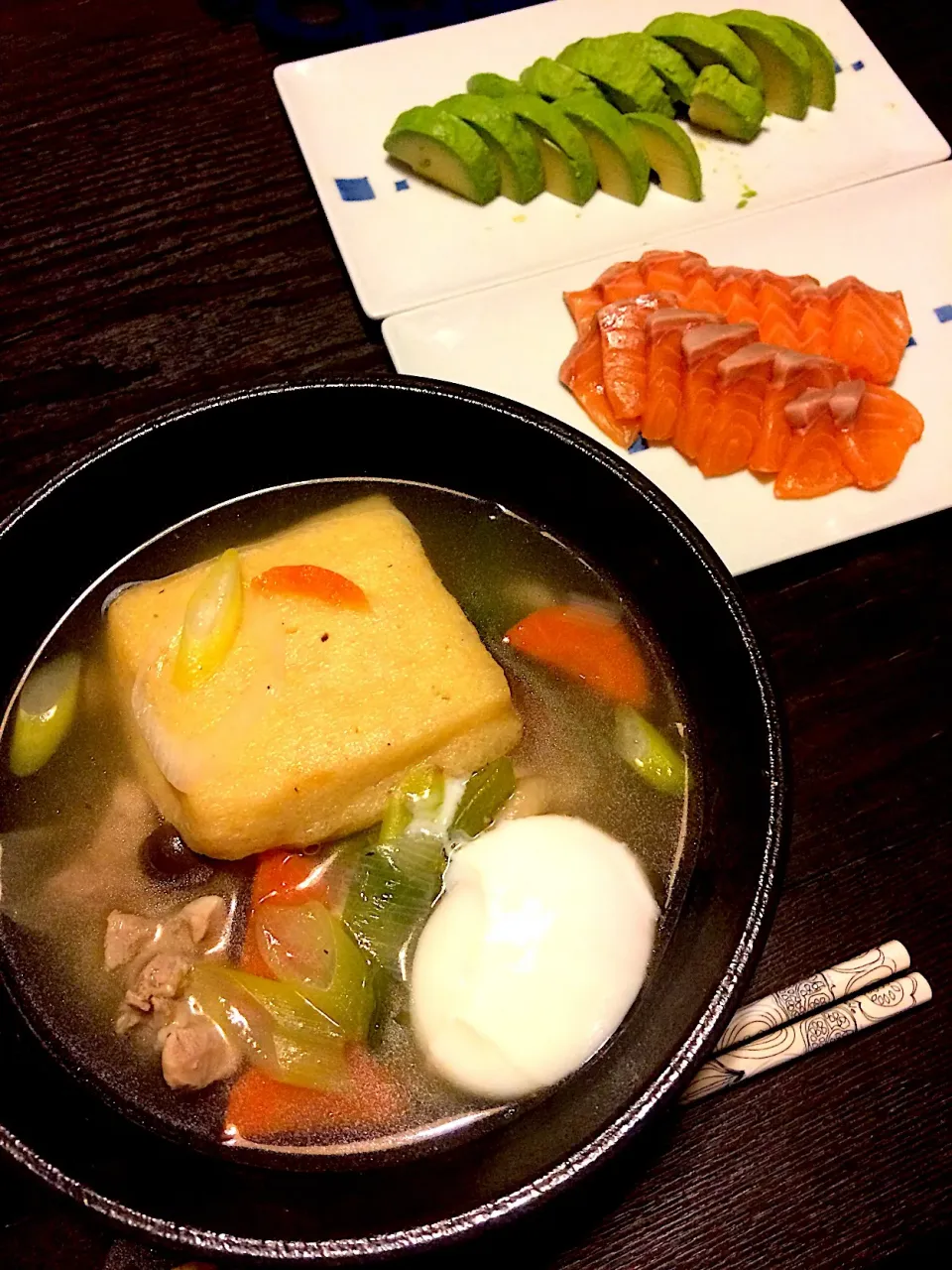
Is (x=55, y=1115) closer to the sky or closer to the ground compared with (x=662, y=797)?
closer to the sky

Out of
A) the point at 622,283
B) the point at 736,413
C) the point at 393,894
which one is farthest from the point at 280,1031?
the point at 622,283

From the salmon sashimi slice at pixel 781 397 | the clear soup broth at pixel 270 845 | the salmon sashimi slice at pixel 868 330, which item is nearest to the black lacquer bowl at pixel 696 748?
the clear soup broth at pixel 270 845

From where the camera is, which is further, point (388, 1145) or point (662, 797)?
point (662, 797)

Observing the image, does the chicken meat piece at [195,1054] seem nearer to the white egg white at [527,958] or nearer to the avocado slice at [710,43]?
the white egg white at [527,958]

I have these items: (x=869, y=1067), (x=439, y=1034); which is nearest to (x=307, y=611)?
(x=439, y=1034)

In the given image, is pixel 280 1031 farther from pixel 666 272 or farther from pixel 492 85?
pixel 492 85

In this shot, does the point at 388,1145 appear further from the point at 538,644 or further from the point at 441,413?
the point at 441,413

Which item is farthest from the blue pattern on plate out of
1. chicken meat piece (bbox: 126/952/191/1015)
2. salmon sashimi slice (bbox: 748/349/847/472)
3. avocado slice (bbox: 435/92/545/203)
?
chicken meat piece (bbox: 126/952/191/1015)
